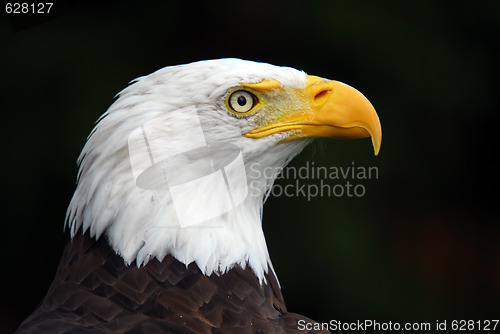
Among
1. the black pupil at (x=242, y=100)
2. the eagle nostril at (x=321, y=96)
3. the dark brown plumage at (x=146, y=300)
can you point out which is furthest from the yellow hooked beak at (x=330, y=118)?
the dark brown plumage at (x=146, y=300)

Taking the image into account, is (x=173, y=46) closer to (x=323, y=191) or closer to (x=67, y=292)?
(x=323, y=191)

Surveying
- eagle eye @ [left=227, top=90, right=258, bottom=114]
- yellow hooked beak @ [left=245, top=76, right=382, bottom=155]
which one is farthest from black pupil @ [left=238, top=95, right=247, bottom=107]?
yellow hooked beak @ [left=245, top=76, right=382, bottom=155]

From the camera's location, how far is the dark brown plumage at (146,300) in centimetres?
278

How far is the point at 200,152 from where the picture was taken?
3.12 metres

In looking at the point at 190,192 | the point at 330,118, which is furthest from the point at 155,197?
the point at 330,118

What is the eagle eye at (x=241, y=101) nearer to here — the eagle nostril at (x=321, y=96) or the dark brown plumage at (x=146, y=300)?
the eagle nostril at (x=321, y=96)

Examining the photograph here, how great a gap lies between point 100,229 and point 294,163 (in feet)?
7.57

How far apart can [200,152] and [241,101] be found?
0.27 metres

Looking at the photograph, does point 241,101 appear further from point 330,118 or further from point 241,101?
point 330,118

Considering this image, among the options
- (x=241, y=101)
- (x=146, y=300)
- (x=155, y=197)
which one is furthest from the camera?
(x=241, y=101)

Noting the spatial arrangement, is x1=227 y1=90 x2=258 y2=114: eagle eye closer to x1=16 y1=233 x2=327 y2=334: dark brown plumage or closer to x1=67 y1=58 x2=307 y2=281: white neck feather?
x1=67 y1=58 x2=307 y2=281: white neck feather

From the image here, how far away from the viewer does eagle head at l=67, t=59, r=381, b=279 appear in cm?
303

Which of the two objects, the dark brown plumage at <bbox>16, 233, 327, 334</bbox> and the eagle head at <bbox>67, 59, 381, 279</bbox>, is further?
the eagle head at <bbox>67, 59, 381, 279</bbox>

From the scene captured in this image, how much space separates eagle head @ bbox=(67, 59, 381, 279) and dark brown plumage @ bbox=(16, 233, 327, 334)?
0.06 metres
